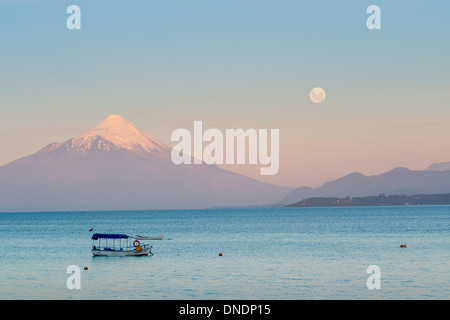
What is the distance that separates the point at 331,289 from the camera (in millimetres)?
42250

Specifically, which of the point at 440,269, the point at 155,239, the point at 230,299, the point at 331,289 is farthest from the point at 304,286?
the point at 155,239

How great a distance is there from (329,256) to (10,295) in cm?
3656

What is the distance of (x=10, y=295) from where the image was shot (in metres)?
41.6

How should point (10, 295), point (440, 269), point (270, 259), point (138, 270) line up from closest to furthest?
point (10, 295) < point (440, 269) < point (138, 270) < point (270, 259)

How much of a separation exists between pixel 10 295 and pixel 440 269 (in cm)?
3534

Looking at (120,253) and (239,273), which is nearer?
(239,273)

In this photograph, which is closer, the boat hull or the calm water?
the calm water

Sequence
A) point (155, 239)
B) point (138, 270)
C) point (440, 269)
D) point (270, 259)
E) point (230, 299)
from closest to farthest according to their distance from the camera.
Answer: point (230, 299) < point (440, 269) < point (138, 270) < point (270, 259) < point (155, 239)

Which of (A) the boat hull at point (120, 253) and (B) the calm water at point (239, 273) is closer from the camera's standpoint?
→ (B) the calm water at point (239, 273)
